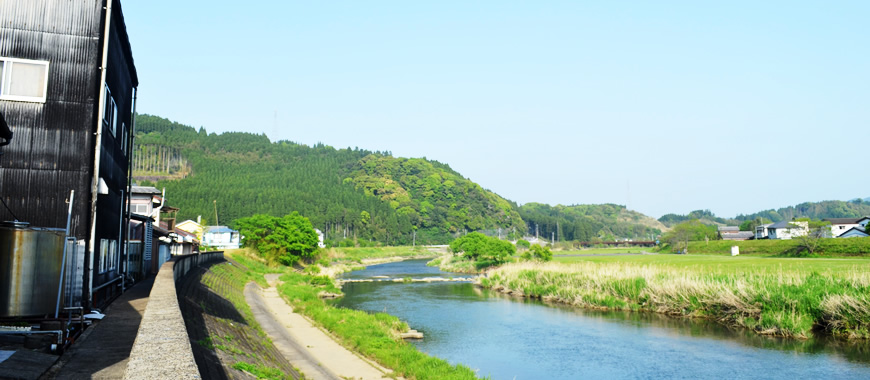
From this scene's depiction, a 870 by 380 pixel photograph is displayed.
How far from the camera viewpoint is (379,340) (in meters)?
21.7

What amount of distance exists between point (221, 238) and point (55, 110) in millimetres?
82046

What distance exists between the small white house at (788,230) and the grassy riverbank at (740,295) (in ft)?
157

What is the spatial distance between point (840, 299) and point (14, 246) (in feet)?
95.7

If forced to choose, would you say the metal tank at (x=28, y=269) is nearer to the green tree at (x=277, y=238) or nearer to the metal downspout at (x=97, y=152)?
the metal downspout at (x=97, y=152)

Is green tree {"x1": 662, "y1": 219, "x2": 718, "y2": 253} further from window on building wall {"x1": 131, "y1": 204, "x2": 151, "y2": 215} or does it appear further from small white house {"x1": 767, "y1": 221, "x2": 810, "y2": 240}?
window on building wall {"x1": 131, "y1": 204, "x2": 151, "y2": 215}

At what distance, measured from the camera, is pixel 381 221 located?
6294 inches

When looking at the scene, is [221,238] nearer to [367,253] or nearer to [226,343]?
[367,253]

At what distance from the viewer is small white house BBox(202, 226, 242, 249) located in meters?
88.8

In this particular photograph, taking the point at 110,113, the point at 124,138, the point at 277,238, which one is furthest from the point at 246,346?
the point at 277,238

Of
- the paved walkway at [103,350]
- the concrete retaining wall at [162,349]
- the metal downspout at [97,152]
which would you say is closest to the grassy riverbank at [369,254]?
the metal downspout at [97,152]

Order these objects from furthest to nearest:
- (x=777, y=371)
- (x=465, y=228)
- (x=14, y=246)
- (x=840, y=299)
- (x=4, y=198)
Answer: (x=465, y=228) → (x=840, y=299) → (x=777, y=371) → (x=4, y=198) → (x=14, y=246)

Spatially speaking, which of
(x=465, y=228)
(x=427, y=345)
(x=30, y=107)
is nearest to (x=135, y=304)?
(x=30, y=107)

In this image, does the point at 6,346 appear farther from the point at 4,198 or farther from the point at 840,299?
the point at 840,299

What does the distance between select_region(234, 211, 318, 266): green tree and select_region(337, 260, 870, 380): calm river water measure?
3343cm
